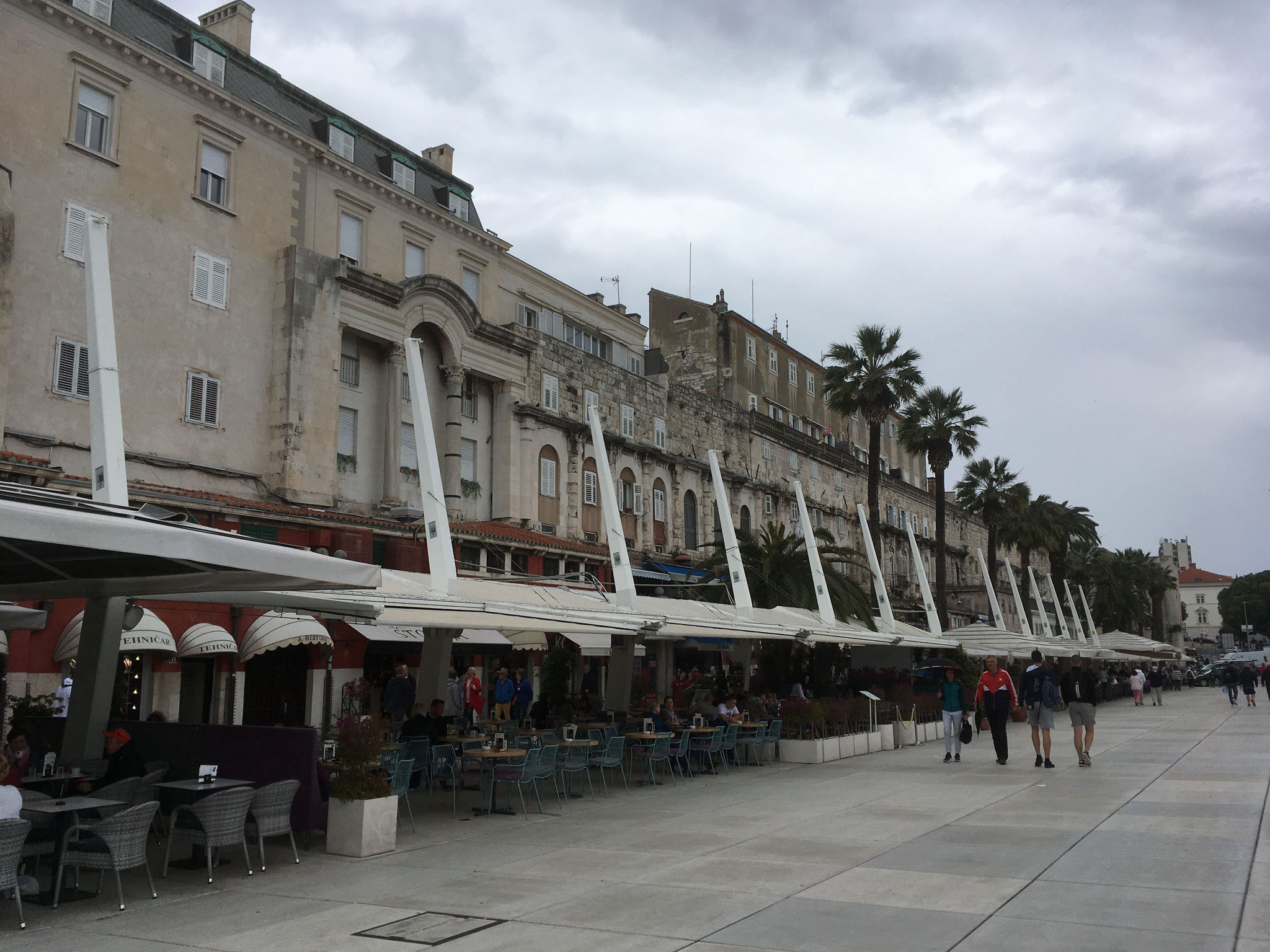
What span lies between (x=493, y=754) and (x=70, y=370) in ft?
47.2

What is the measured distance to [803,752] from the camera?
19.5 metres

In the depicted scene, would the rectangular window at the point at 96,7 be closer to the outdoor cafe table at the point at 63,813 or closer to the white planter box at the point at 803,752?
the outdoor cafe table at the point at 63,813

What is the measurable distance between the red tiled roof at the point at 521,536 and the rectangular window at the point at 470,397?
11.2 ft

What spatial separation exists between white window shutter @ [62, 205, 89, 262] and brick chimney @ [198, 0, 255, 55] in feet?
28.0

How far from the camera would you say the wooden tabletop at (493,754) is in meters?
12.4

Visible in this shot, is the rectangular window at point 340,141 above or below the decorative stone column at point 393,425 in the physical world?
above

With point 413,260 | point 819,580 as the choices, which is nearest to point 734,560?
point 819,580

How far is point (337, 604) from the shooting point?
11.9 meters

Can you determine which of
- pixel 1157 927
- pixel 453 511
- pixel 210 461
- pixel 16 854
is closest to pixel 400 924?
pixel 16 854

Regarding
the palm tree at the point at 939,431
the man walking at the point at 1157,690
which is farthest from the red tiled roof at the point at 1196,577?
the palm tree at the point at 939,431

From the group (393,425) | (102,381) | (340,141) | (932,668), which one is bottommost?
(932,668)

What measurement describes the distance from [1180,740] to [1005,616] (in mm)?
59689

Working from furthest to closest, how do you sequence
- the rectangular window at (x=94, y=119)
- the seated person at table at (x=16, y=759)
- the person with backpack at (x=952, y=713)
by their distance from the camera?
the rectangular window at (x=94, y=119), the person with backpack at (x=952, y=713), the seated person at table at (x=16, y=759)

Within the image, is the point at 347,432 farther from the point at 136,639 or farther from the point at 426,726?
the point at 426,726
